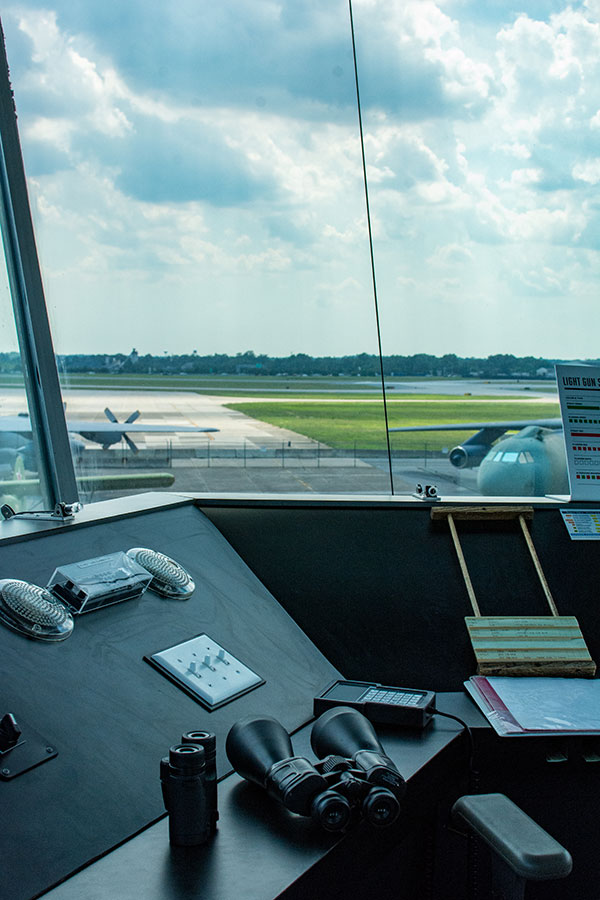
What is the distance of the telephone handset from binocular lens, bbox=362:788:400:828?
0.54 metres

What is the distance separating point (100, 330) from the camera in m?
2.89

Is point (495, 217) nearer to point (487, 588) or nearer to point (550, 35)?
point (550, 35)

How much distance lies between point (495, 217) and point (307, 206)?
1302 mm

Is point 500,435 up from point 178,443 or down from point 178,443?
down

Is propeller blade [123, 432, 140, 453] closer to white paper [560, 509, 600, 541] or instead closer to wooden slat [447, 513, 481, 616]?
wooden slat [447, 513, 481, 616]

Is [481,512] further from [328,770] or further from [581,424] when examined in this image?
[328,770]

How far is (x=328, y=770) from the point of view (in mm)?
992

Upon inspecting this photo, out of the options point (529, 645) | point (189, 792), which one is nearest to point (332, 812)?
point (189, 792)

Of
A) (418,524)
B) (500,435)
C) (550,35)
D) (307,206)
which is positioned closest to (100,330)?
(307,206)

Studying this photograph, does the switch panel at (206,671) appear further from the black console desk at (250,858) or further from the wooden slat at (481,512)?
the wooden slat at (481,512)

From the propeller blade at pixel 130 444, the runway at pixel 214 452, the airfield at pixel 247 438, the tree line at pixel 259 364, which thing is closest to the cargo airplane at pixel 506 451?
the airfield at pixel 247 438

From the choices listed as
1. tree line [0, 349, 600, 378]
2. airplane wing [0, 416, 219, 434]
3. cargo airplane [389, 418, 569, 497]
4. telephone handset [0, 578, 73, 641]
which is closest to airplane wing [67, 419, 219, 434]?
airplane wing [0, 416, 219, 434]

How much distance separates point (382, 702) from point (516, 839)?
364 millimetres

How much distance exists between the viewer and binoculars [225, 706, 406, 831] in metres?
0.92
